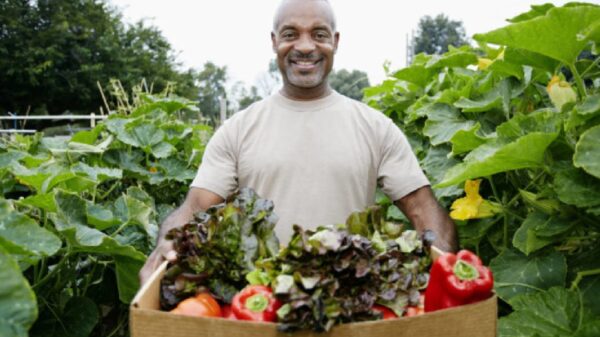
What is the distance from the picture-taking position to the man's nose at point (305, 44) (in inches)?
106

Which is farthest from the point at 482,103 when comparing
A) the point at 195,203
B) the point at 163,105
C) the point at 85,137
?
the point at 163,105

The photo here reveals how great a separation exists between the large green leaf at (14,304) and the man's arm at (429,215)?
4.41ft

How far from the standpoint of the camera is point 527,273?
2312 millimetres

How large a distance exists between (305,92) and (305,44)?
0.71ft

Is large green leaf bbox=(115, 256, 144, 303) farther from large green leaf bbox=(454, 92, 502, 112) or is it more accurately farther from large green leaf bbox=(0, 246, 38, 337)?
large green leaf bbox=(454, 92, 502, 112)

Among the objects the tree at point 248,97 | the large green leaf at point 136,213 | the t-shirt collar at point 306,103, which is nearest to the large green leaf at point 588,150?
the t-shirt collar at point 306,103

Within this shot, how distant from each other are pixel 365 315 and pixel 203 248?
1.49ft

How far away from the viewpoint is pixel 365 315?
1.49 meters

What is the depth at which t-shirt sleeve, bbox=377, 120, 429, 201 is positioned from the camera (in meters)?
2.55

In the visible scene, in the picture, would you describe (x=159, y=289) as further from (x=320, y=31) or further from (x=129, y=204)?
(x=320, y=31)

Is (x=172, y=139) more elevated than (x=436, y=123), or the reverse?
(x=436, y=123)

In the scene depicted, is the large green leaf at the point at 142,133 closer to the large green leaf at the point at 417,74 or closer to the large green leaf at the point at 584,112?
the large green leaf at the point at 417,74

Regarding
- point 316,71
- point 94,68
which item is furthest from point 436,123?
point 94,68

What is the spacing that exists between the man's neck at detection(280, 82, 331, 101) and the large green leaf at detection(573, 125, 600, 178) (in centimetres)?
117
